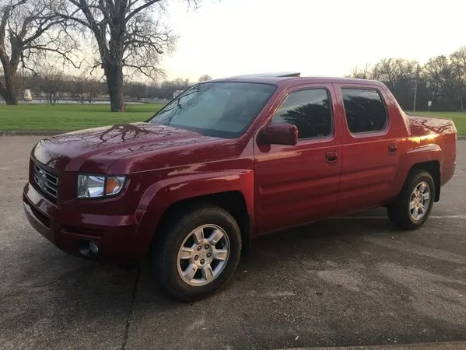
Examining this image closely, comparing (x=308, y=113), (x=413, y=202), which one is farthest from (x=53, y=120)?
(x=308, y=113)

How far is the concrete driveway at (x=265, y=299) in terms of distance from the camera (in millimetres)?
3373

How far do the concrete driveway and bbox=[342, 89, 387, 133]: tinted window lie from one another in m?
1.33

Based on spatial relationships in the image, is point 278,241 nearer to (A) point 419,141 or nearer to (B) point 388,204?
(B) point 388,204

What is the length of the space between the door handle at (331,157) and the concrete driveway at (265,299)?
1.02 meters

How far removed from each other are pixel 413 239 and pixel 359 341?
267 centimetres

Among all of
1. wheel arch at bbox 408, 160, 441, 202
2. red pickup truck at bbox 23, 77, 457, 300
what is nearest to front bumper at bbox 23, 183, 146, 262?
red pickup truck at bbox 23, 77, 457, 300

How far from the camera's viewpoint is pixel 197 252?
3.90m

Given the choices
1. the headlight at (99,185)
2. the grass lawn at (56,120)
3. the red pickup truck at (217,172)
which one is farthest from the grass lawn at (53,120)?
the headlight at (99,185)

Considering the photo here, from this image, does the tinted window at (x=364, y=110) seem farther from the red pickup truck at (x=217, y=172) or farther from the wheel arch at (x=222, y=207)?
the wheel arch at (x=222, y=207)

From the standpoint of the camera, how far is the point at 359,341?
3355 millimetres

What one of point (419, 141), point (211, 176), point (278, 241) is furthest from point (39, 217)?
point (419, 141)

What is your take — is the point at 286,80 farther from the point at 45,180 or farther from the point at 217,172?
the point at 45,180

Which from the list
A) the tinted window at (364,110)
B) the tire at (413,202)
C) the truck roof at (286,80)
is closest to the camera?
the truck roof at (286,80)

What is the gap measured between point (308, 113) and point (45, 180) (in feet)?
8.02
